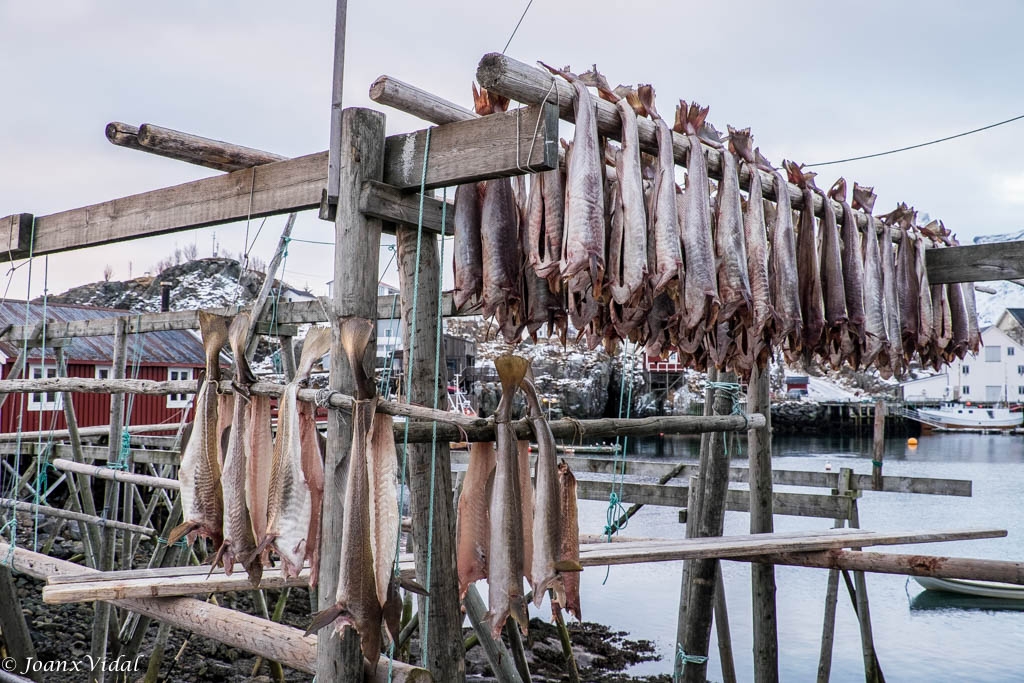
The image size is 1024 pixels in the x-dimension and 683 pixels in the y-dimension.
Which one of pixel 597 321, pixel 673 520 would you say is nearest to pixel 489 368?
pixel 673 520

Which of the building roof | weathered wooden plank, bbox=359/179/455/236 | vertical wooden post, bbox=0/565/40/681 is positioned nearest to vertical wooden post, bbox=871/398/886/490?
weathered wooden plank, bbox=359/179/455/236

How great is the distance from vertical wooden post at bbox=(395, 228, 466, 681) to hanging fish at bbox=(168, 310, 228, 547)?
78cm

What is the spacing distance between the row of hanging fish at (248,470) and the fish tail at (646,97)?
1647mm

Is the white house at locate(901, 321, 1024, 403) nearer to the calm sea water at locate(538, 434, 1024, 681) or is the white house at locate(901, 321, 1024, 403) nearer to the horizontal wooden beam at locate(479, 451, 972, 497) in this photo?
the calm sea water at locate(538, 434, 1024, 681)

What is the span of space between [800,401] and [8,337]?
228ft

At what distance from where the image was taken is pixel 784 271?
150 inches

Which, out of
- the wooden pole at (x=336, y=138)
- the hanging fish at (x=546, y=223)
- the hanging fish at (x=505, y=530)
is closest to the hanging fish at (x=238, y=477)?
the wooden pole at (x=336, y=138)

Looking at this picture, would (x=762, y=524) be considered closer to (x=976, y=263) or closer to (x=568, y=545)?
(x=976, y=263)

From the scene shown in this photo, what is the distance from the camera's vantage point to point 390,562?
8.25ft

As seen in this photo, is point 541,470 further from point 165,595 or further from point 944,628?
point 944,628

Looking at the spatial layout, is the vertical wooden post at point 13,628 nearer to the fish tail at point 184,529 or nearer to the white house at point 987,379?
the fish tail at point 184,529

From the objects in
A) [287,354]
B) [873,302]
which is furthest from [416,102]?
[287,354]

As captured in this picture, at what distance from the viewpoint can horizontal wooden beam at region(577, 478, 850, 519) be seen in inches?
300

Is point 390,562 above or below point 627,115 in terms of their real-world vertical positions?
below
